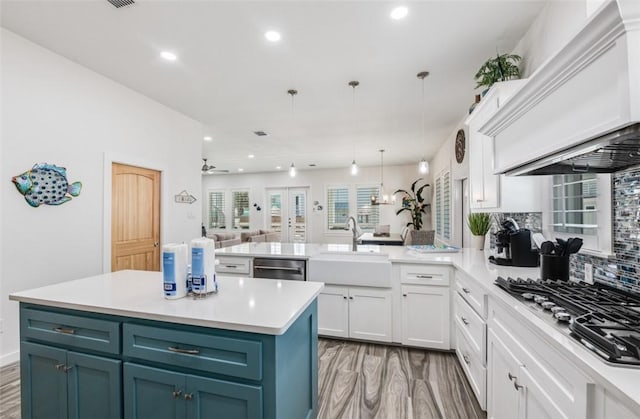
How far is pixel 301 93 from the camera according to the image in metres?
3.51

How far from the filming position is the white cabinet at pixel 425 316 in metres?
2.54

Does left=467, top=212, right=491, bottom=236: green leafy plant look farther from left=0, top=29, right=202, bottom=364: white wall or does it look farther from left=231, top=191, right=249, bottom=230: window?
left=231, top=191, right=249, bottom=230: window

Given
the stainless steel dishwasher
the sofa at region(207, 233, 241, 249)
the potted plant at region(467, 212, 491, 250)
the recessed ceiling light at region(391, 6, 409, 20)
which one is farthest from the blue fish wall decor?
the potted plant at region(467, 212, 491, 250)

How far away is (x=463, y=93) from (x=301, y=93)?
6.75 ft

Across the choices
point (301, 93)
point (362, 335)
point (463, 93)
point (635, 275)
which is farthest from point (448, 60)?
point (362, 335)

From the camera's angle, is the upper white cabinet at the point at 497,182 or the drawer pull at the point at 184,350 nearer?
the drawer pull at the point at 184,350

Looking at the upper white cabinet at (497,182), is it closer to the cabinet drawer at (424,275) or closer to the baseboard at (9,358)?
the cabinet drawer at (424,275)

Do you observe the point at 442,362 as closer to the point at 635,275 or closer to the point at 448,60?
the point at 635,275

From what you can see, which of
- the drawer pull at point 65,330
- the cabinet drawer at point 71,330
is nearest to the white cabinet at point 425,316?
the cabinet drawer at point 71,330

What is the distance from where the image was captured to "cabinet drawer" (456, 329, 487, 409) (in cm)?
172

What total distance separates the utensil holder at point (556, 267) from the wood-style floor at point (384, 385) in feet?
3.38

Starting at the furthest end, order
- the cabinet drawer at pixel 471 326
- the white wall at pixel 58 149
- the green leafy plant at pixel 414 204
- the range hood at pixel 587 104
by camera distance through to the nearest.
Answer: the green leafy plant at pixel 414 204
the white wall at pixel 58 149
the cabinet drawer at pixel 471 326
the range hood at pixel 587 104

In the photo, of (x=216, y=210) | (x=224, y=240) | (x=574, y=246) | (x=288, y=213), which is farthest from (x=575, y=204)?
(x=216, y=210)

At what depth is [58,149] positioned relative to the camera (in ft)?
8.96
